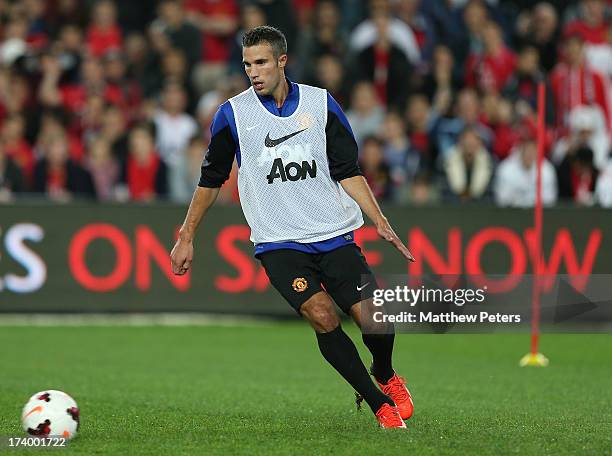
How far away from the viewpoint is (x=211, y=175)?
8.34 metres

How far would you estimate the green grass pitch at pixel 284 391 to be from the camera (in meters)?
7.67

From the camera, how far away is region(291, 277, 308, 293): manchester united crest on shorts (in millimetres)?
8055

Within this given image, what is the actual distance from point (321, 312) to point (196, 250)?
865cm

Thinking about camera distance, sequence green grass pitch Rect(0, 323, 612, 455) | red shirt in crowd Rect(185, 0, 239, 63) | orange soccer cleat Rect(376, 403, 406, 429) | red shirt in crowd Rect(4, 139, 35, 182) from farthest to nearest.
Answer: red shirt in crowd Rect(185, 0, 239, 63) < red shirt in crowd Rect(4, 139, 35, 182) < orange soccer cleat Rect(376, 403, 406, 429) < green grass pitch Rect(0, 323, 612, 455)

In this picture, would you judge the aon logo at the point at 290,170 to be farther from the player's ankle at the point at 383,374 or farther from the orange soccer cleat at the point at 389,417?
the orange soccer cleat at the point at 389,417

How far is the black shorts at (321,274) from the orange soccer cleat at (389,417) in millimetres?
671

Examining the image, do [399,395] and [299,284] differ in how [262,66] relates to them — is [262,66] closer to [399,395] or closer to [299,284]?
[299,284]

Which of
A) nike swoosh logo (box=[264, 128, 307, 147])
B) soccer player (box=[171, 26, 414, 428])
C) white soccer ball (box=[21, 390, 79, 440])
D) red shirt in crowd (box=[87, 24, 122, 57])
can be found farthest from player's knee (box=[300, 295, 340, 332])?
red shirt in crowd (box=[87, 24, 122, 57])

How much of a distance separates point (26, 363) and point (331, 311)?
5596 mm

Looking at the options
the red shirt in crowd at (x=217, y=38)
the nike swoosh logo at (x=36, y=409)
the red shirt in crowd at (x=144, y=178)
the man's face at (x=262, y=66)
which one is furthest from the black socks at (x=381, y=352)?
the red shirt in crowd at (x=217, y=38)

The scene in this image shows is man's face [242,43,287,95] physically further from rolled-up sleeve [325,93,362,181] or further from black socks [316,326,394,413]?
black socks [316,326,394,413]

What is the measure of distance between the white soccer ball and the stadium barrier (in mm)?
8840

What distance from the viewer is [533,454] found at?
720 centimetres

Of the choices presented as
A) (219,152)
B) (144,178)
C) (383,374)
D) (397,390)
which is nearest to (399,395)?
(397,390)
